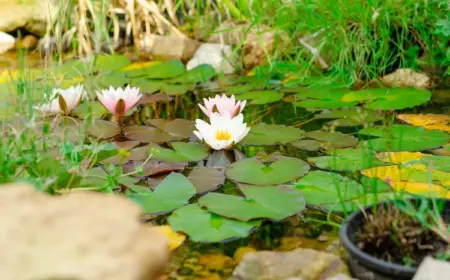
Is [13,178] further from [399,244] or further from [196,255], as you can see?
[399,244]

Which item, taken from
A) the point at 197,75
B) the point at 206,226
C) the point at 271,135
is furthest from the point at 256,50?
the point at 206,226

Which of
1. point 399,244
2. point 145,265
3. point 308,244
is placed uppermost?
point 145,265

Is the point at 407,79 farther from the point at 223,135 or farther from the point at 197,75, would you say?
the point at 223,135

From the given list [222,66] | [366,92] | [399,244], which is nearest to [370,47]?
[366,92]

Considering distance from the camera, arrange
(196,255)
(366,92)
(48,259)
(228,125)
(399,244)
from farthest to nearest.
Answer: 1. (366,92)
2. (228,125)
3. (196,255)
4. (399,244)
5. (48,259)

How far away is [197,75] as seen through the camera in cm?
320

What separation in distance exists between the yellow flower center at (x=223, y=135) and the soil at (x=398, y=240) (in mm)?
854

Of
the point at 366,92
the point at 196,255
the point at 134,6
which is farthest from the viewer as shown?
the point at 134,6

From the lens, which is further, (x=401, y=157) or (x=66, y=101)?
(x=66, y=101)

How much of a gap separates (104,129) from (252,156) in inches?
23.4

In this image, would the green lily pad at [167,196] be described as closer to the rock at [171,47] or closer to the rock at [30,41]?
the rock at [171,47]

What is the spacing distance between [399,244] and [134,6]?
3000 mm

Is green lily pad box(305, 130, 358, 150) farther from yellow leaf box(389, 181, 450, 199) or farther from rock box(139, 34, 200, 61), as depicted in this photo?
rock box(139, 34, 200, 61)

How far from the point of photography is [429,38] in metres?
2.87
